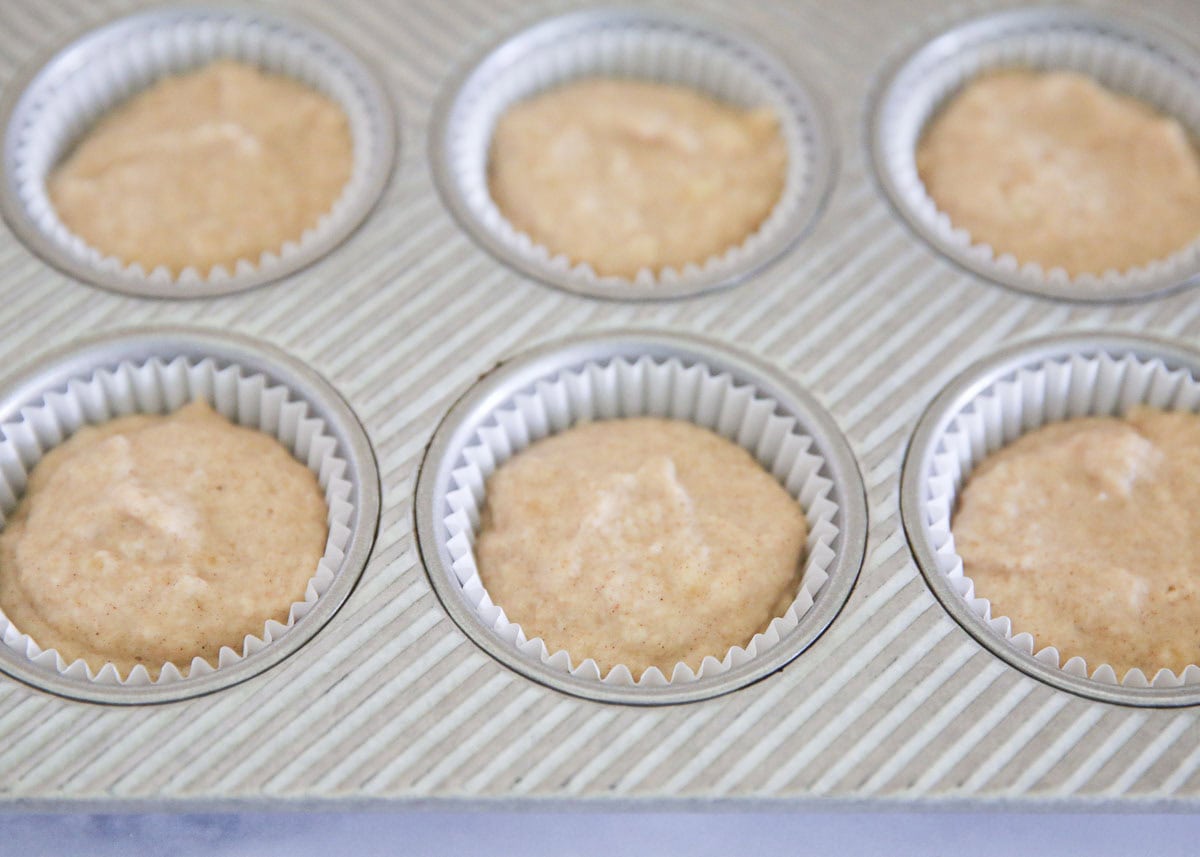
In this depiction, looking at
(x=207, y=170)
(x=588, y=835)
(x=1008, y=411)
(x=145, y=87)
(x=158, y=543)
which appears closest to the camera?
(x=588, y=835)

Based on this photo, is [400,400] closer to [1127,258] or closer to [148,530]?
[148,530]

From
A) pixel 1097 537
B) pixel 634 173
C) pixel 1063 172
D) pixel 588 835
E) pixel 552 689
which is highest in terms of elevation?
pixel 1063 172

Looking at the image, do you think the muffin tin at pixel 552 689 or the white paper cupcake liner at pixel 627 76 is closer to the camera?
the muffin tin at pixel 552 689

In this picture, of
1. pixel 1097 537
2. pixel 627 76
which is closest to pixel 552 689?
pixel 1097 537

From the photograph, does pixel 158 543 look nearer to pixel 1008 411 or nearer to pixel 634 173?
pixel 634 173

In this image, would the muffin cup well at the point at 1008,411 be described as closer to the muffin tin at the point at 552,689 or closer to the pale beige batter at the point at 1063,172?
the muffin tin at the point at 552,689

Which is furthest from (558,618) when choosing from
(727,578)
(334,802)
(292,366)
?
(292,366)

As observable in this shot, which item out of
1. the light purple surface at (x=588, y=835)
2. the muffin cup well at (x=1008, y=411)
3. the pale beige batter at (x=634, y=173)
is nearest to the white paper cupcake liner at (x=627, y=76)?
the pale beige batter at (x=634, y=173)

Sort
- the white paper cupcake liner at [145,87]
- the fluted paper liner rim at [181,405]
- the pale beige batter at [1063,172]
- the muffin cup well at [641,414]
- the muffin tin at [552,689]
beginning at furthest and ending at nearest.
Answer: the pale beige batter at [1063,172] < the white paper cupcake liner at [145,87] < the fluted paper liner rim at [181,405] < the muffin cup well at [641,414] < the muffin tin at [552,689]
